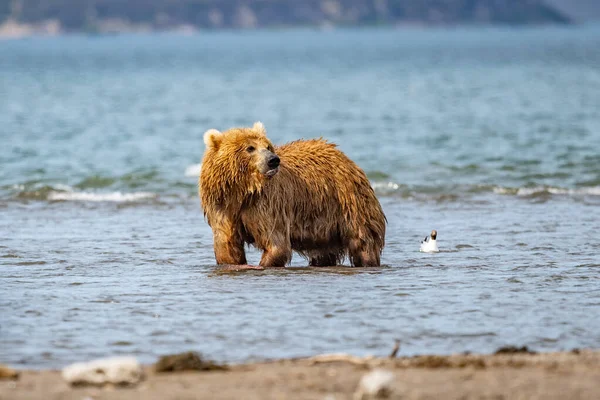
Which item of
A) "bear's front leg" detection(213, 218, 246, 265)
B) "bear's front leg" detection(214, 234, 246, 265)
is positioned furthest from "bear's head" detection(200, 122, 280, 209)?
"bear's front leg" detection(214, 234, 246, 265)

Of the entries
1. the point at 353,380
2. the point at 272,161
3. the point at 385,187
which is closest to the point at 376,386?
the point at 353,380

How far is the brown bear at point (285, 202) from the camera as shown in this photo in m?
9.80

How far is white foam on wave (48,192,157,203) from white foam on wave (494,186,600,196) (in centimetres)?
546

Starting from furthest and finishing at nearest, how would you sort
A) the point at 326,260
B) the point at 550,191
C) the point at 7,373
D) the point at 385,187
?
the point at 385,187
the point at 550,191
the point at 326,260
the point at 7,373

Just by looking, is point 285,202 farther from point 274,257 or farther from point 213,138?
point 213,138

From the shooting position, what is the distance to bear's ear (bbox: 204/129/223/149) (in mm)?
9914

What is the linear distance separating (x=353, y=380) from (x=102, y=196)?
37.9 ft

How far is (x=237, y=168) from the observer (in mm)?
9789

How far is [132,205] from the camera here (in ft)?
53.1

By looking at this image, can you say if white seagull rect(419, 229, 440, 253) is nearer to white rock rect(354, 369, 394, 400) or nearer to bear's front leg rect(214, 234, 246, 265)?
bear's front leg rect(214, 234, 246, 265)

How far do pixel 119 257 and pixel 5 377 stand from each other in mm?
4951

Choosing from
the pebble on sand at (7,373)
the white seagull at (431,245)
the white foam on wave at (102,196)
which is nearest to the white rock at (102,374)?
the pebble on sand at (7,373)

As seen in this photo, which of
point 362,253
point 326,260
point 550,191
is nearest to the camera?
point 362,253

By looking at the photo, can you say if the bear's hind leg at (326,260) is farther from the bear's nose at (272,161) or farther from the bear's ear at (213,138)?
the bear's ear at (213,138)
